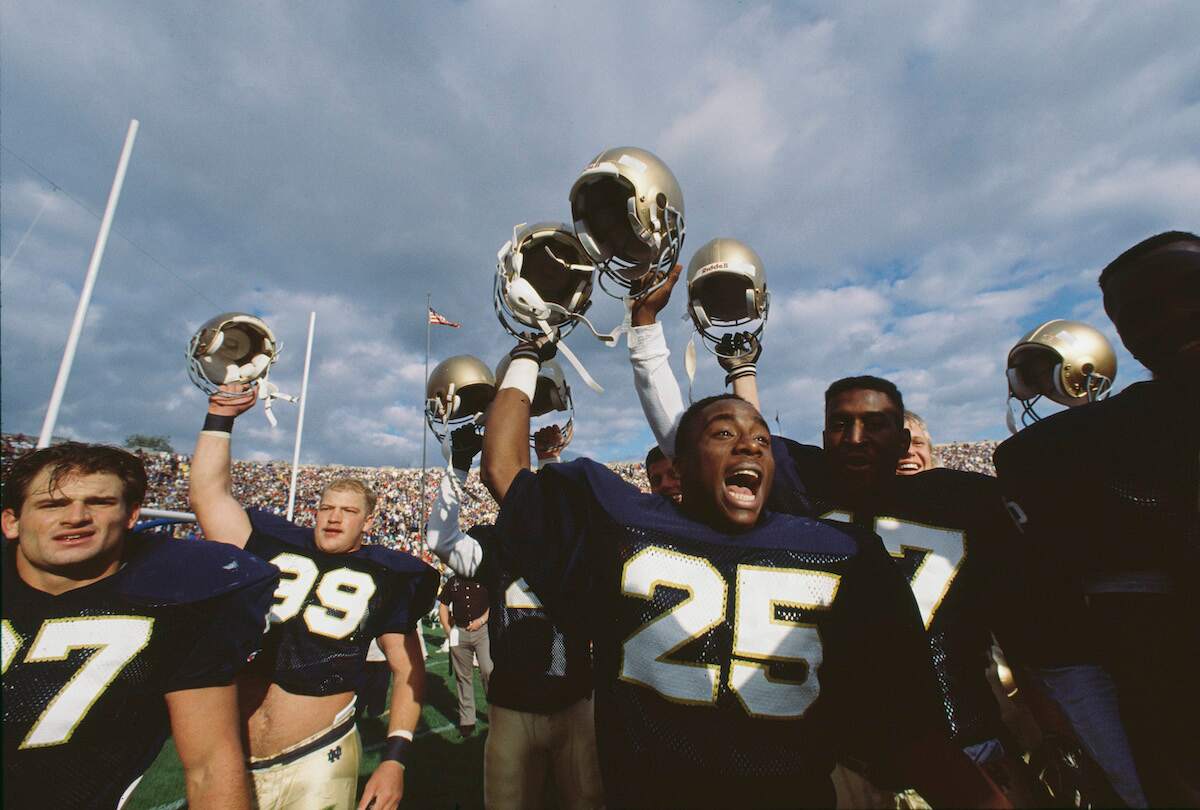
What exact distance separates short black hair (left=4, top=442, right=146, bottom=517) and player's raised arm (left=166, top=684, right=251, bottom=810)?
770 millimetres

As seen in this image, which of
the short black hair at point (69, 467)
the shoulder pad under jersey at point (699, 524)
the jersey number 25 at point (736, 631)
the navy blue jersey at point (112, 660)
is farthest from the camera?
the short black hair at point (69, 467)

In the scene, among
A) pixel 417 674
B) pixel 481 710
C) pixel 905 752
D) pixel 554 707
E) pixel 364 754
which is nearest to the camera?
pixel 905 752

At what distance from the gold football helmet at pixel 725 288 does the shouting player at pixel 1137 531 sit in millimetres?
1518

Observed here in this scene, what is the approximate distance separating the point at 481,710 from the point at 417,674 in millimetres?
4880

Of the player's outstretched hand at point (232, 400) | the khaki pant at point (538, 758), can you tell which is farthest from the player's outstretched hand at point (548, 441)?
the player's outstretched hand at point (232, 400)

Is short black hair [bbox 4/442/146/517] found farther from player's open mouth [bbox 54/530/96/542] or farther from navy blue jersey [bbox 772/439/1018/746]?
navy blue jersey [bbox 772/439/1018/746]

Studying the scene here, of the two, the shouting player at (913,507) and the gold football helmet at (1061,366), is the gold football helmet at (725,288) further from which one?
the gold football helmet at (1061,366)

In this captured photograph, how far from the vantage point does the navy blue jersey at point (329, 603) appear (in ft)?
Answer: 11.1

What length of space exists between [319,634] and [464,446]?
4.54 feet

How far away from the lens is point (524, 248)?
285 centimetres

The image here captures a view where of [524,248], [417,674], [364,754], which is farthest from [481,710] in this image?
[524,248]

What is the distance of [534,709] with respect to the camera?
3291 mm

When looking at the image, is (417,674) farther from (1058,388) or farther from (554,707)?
(1058,388)

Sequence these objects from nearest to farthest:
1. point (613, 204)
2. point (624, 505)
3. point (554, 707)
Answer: point (624, 505), point (613, 204), point (554, 707)
